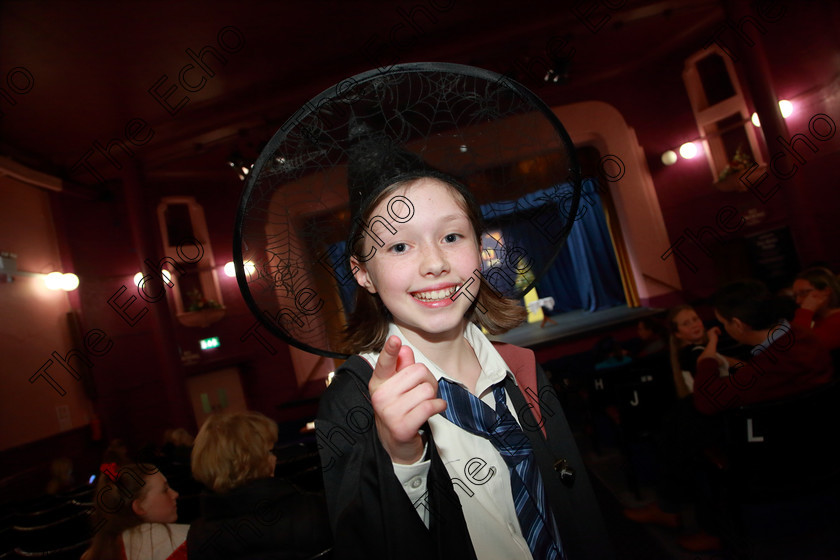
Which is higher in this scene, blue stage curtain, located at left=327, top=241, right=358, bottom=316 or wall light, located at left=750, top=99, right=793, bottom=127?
wall light, located at left=750, top=99, right=793, bottom=127

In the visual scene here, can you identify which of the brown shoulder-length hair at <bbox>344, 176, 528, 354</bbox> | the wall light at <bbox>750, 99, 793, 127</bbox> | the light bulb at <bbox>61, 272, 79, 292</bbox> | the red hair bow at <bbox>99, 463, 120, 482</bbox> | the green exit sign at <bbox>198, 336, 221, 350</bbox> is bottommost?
the red hair bow at <bbox>99, 463, 120, 482</bbox>

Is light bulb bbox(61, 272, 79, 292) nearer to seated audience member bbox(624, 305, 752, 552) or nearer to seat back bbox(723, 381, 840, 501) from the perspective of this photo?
seated audience member bbox(624, 305, 752, 552)

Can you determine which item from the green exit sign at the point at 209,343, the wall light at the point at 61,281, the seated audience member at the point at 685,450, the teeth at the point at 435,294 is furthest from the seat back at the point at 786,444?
the green exit sign at the point at 209,343

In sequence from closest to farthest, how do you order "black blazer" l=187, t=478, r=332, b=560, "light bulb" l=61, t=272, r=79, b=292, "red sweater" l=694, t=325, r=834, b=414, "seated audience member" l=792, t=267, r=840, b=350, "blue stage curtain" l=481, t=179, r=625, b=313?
"black blazer" l=187, t=478, r=332, b=560 < "red sweater" l=694, t=325, r=834, b=414 < "seated audience member" l=792, t=267, r=840, b=350 < "light bulb" l=61, t=272, r=79, b=292 < "blue stage curtain" l=481, t=179, r=625, b=313

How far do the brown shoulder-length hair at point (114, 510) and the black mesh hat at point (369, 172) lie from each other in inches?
42.2

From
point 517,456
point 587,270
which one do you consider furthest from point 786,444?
point 587,270

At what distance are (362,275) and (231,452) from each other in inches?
41.9

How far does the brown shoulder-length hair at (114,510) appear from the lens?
140 cm

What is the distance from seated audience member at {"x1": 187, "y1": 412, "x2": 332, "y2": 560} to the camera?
130cm

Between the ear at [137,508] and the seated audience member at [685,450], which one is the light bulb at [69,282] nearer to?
the ear at [137,508]

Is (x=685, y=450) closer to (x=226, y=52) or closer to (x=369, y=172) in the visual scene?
(x=369, y=172)

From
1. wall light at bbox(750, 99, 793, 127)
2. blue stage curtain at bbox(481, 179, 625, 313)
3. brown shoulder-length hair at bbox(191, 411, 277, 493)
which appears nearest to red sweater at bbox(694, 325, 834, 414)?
brown shoulder-length hair at bbox(191, 411, 277, 493)

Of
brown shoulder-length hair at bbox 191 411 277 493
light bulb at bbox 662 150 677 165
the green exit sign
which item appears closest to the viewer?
brown shoulder-length hair at bbox 191 411 277 493

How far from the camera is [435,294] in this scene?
78cm
